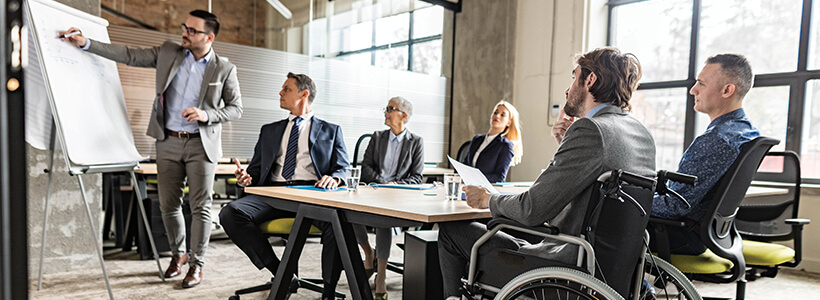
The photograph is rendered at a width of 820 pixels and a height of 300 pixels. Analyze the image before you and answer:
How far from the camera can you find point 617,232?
1.32 m

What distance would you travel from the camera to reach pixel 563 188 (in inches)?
55.5

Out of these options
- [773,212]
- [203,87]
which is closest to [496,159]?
[773,212]

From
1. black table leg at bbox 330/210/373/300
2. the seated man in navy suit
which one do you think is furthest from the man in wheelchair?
the seated man in navy suit

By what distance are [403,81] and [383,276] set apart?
348cm

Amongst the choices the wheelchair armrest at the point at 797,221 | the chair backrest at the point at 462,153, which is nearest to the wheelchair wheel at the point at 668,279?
the wheelchair armrest at the point at 797,221

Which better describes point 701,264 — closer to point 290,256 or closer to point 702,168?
point 702,168

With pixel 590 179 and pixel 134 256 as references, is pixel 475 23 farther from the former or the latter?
pixel 590 179

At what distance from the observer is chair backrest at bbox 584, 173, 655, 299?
4.29 ft

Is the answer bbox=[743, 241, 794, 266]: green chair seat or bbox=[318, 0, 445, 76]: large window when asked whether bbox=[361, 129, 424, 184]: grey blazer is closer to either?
bbox=[743, 241, 794, 266]: green chair seat

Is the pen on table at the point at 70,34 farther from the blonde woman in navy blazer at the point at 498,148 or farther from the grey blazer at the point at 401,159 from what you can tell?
the blonde woman in navy blazer at the point at 498,148

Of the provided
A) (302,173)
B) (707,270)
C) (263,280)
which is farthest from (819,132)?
(263,280)

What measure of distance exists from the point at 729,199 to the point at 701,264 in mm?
260

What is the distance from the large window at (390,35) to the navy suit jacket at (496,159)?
2236 millimetres

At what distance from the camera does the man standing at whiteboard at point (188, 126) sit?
297cm
